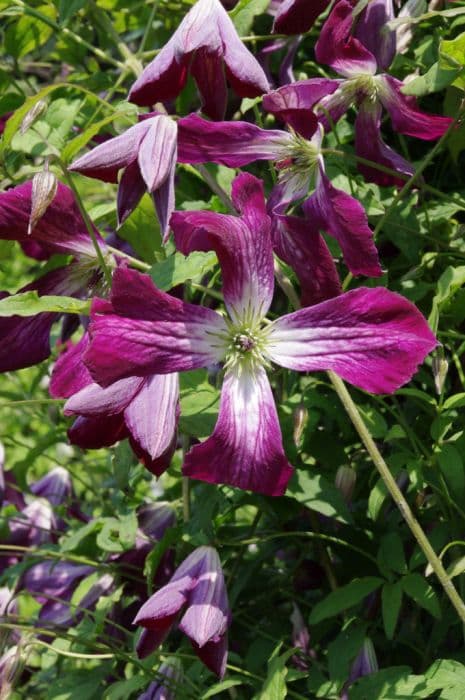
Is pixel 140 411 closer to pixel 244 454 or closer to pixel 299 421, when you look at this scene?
pixel 244 454

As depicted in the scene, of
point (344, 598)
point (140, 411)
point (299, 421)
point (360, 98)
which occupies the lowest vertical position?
point (344, 598)

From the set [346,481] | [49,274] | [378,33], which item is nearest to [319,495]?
[346,481]

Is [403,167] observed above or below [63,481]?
above

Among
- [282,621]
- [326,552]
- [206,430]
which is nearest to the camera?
[206,430]

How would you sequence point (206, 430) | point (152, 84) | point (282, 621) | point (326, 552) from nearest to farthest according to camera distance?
point (152, 84) → point (206, 430) → point (326, 552) → point (282, 621)

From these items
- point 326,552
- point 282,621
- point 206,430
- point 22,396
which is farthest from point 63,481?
point 206,430

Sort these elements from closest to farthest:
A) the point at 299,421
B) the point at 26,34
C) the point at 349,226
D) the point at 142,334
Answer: the point at 142,334
the point at 349,226
the point at 299,421
the point at 26,34

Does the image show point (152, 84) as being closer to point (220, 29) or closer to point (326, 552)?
point (220, 29)

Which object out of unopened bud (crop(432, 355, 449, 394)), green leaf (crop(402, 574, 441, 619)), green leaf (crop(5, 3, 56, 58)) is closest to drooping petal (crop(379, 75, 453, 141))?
unopened bud (crop(432, 355, 449, 394))
